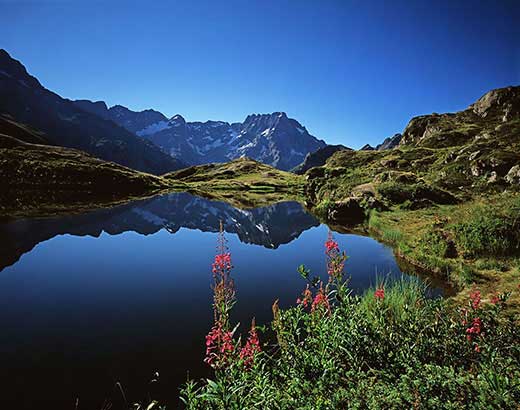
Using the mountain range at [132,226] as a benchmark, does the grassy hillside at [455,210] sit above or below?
above

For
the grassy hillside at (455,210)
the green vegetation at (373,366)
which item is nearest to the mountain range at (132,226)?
the grassy hillside at (455,210)

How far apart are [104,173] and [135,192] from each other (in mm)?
11446

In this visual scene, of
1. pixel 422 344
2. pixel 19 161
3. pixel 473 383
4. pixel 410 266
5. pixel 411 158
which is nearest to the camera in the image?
pixel 473 383

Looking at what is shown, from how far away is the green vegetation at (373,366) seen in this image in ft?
15.5

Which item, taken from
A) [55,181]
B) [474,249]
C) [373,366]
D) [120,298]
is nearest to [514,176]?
[474,249]

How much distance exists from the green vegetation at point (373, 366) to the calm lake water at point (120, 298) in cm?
412

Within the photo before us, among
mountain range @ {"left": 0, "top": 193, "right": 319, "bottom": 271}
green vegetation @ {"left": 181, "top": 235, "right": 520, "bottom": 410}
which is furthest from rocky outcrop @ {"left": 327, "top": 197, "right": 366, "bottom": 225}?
green vegetation @ {"left": 181, "top": 235, "right": 520, "bottom": 410}

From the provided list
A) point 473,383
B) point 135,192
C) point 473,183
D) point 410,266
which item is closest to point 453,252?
point 410,266

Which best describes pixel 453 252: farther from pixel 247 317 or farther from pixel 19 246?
pixel 19 246

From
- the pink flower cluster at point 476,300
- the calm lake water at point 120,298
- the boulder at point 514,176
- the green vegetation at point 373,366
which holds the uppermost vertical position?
the boulder at point 514,176

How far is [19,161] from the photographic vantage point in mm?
82750

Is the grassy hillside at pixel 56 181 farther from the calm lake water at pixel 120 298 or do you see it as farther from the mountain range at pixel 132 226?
the calm lake water at pixel 120 298

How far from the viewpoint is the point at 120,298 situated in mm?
15961

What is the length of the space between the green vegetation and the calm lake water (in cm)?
412
